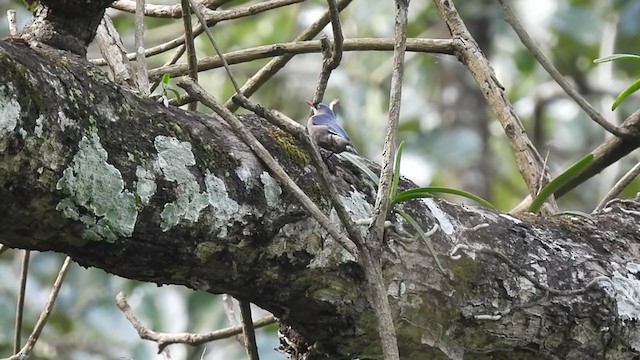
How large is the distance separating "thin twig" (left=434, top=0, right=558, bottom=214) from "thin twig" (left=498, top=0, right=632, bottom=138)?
0.28ft

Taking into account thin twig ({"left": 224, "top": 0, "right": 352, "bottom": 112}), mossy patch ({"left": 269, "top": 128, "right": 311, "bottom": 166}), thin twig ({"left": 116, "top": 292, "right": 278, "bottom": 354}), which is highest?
thin twig ({"left": 224, "top": 0, "right": 352, "bottom": 112})

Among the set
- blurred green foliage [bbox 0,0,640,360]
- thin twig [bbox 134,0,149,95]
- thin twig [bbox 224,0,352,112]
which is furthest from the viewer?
blurred green foliage [bbox 0,0,640,360]

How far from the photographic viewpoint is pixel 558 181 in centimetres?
128

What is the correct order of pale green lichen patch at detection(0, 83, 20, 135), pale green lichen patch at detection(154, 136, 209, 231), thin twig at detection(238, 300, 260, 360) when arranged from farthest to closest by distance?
thin twig at detection(238, 300, 260, 360), pale green lichen patch at detection(154, 136, 209, 231), pale green lichen patch at detection(0, 83, 20, 135)

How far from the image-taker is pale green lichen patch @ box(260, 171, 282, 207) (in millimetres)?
893

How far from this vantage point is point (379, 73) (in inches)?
146

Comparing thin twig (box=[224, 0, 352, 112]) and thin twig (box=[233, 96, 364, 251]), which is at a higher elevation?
thin twig (box=[224, 0, 352, 112])

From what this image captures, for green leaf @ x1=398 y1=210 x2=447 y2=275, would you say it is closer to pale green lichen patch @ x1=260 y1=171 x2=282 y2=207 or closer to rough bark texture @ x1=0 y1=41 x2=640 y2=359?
rough bark texture @ x1=0 y1=41 x2=640 y2=359

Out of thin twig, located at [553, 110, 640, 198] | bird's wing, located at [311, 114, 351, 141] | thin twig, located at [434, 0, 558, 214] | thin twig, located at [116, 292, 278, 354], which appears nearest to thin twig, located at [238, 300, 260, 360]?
thin twig, located at [116, 292, 278, 354]

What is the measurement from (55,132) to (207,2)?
2.44 ft

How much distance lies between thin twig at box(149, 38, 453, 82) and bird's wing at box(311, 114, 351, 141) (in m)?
0.13

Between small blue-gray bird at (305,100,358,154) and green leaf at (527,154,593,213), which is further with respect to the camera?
green leaf at (527,154,593,213)

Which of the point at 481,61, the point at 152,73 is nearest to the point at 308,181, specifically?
the point at 152,73

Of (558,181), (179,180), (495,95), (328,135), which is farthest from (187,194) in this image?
(495,95)
